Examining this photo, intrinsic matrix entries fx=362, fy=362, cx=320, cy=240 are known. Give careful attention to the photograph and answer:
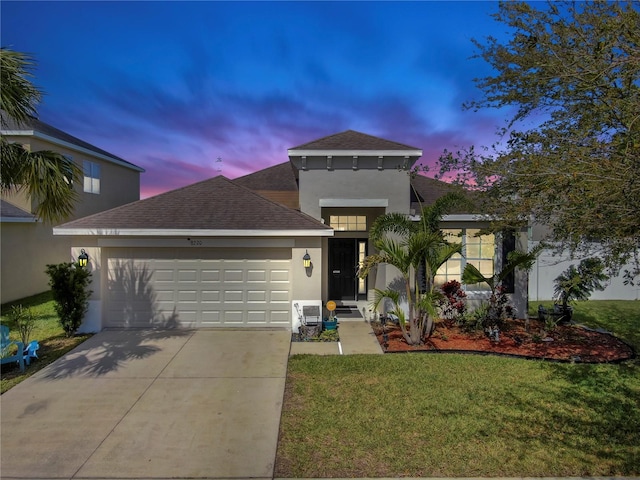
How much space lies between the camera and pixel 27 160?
265 inches

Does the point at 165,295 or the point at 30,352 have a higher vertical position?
the point at 165,295

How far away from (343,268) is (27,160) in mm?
9301

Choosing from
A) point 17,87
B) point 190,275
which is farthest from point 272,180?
point 17,87

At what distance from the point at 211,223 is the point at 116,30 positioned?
17.5 ft

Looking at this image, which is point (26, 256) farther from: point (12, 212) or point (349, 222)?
point (349, 222)

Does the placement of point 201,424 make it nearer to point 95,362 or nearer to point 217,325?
point 95,362

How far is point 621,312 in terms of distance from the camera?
1262 cm

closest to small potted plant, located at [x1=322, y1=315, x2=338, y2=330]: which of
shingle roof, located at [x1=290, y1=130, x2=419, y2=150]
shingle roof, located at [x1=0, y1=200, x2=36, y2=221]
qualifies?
shingle roof, located at [x1=290, y1=130, x2=419, y2=150]

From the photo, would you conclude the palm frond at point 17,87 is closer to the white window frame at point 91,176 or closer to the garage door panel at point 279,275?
the garage door panel at point 279,275

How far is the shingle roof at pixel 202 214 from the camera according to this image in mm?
9844

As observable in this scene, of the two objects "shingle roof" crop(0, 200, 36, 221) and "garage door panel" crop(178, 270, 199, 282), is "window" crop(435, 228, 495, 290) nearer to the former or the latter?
"garage door panel" crop(178, 270, 199, 282)

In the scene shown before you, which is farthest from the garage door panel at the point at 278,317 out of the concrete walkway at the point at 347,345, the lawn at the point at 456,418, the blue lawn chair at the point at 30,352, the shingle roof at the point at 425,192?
the shingle roof at the point at 425,192

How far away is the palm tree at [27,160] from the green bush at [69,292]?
8.10 ft

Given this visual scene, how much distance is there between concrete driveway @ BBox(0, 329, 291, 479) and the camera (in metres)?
4.40
